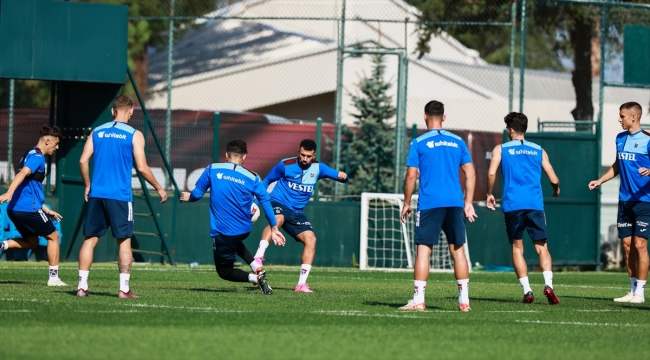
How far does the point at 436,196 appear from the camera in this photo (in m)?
10.7

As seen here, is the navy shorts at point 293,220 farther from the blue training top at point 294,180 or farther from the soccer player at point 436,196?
the soccer player at point 436,196

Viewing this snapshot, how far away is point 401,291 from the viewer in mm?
14305

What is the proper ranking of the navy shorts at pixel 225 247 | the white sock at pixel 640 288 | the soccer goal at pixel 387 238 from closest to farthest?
the navy shorts at pixel 225 247
the white sock at pixel 640 288
the soccer goal at pixel 387 238

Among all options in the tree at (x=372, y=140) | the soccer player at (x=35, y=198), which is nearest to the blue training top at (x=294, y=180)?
the soccer player at (x=35, y=198)

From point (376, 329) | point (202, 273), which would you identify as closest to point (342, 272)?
point (202, 273)

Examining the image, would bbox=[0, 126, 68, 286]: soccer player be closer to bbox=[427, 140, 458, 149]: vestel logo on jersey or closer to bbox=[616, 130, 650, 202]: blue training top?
bbox=[427, 140, 458, 149]: vestel logo on jersey

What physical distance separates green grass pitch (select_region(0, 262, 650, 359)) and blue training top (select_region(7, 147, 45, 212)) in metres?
0.97

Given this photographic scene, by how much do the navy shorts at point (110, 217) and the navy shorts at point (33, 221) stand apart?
2.79 m

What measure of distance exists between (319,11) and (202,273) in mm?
18041

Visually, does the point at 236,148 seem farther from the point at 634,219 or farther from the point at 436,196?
the point at 634,219

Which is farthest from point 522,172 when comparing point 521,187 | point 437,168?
point 437,168

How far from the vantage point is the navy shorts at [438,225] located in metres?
10.7

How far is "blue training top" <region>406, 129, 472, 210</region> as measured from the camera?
35.2ft

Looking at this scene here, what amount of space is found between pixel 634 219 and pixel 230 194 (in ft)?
16.5
